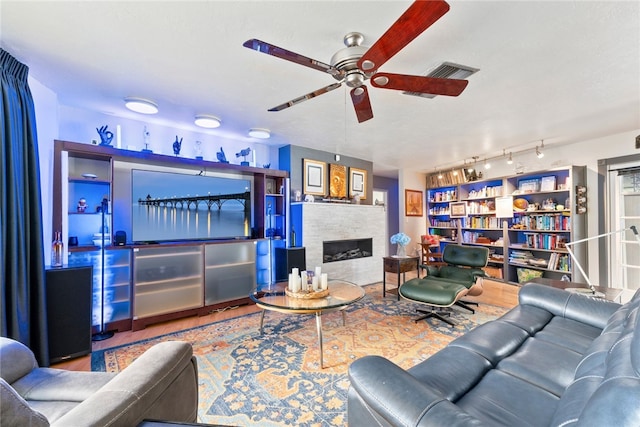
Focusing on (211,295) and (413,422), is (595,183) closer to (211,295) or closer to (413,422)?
(413,422)

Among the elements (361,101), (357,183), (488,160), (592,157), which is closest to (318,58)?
(361,101)

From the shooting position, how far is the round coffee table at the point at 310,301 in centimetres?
219

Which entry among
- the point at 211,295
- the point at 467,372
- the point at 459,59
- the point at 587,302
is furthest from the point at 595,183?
the point at 211,295

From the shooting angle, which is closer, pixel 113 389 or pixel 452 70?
pixel 113 389

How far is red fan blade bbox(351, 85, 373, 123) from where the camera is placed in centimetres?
182

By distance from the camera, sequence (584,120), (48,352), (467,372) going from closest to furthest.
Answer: (467,372) → (48,352) → (584,120)

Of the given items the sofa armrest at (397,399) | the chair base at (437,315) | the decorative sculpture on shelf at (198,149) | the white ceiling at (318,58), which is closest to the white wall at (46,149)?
the white ceiling at (318,58)

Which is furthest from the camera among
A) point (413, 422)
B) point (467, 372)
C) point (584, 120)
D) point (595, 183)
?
point (595, 183)

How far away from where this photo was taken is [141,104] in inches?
104

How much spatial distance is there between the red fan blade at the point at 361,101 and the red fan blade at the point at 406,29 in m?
0.30

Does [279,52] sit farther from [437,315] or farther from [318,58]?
[437,315]

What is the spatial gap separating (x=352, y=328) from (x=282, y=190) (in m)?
2.29

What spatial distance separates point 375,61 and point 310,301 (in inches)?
72.5

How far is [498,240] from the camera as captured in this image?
5.34 meters
